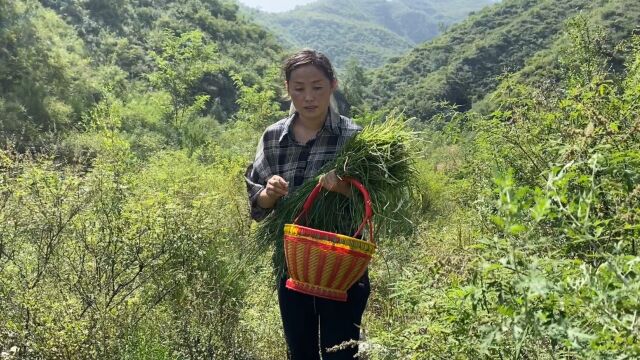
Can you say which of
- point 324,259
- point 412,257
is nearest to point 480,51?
point 412,257

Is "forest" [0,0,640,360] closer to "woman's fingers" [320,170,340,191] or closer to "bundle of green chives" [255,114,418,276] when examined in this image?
"bundle of green chives" [255,114,418,276]

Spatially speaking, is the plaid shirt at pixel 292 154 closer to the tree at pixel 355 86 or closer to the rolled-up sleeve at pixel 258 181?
the rolled-up sleeve at pixel 258 181

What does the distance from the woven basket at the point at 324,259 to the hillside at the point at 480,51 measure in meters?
32.8

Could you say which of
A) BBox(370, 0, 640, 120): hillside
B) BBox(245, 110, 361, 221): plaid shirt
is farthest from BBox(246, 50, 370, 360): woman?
BBox(370, 0, 640, 120): hillside

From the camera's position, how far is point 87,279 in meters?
2.69

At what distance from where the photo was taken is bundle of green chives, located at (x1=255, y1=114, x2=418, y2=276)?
2.01 metres

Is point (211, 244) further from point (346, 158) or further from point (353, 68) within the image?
point (353, 68)

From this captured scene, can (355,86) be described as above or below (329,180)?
below

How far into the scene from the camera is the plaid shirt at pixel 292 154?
2162 millimetres

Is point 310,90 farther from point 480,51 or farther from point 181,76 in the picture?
point 480,51

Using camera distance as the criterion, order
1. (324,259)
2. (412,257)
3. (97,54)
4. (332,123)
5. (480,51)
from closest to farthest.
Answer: (324,259) < (332,123) < (412,257) < (97,54) < (480,51)

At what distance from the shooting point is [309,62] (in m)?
2.06

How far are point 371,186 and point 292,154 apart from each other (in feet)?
1.24

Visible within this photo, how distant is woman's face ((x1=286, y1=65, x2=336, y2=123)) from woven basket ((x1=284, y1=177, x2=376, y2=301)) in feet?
1.70
